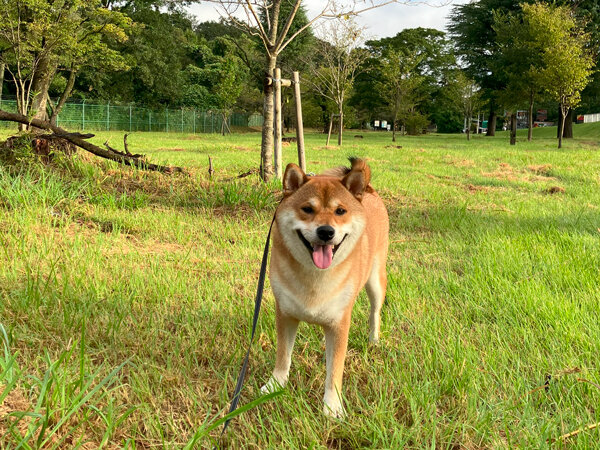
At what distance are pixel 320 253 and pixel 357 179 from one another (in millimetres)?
492

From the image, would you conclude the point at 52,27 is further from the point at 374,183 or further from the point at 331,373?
the point at 331,373

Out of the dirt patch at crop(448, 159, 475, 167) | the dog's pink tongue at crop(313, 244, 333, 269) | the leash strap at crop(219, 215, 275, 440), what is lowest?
the leash strap at crop(219, 215, 275, 440)

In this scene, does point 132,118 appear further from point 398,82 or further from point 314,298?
point 314,298

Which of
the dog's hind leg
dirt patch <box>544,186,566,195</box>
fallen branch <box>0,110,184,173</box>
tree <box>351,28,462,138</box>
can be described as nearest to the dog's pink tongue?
the dog's hind leg

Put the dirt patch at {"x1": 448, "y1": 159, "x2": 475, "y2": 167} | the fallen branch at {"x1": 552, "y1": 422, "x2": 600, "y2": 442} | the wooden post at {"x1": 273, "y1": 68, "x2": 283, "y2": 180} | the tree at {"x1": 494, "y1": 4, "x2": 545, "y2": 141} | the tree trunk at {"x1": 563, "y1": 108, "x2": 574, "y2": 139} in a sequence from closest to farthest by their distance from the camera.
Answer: the fallen branch at {"x1": 552, "y1": 422, "x2": 600, "y2": 442}, the wooden post at {"x1": 273, "y1": 68, "x2": 283, "y2": 180}, the dirt patch at {"x1": 448, "y1": 159, "x2": 475, "y2": 167}, the tree at {"x1": 494, "y1": 4, "x2": 545, "y2": 141}, the tree trunk at {"x1": 563, "y1": 108, "x2": 574, "y2": 139}

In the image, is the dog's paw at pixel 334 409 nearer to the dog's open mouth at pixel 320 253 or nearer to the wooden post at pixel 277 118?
the dog's open mouth at pixel 320 253

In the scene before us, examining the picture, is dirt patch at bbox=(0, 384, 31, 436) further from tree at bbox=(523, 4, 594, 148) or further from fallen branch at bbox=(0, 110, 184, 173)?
tree at bbox=(523, 4, 594, 148)

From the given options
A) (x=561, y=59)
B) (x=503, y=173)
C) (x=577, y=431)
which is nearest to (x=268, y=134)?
(x=577, y=431)

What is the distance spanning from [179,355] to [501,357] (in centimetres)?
184

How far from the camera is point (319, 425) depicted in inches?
72.7

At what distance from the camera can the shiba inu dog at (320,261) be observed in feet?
6.21

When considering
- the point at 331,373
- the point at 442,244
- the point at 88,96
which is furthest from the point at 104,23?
the point at 331,373

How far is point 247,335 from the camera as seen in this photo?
2670 millimetres

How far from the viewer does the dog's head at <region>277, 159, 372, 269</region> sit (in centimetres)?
185
